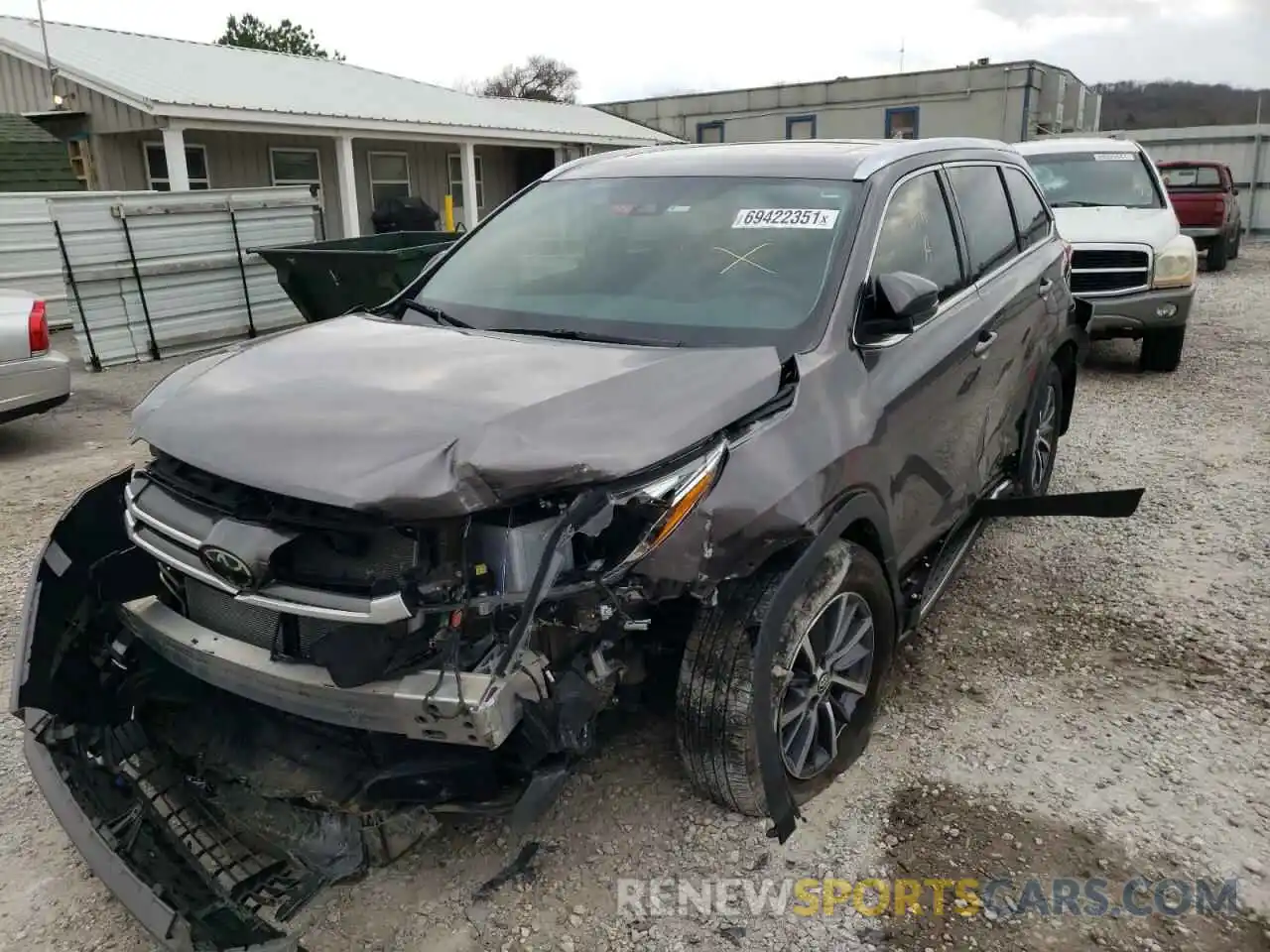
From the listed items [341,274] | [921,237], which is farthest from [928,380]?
[341,274]

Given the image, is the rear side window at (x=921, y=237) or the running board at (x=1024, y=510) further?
the running board at (x=1024, y=510)

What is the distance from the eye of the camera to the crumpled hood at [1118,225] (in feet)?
27.8

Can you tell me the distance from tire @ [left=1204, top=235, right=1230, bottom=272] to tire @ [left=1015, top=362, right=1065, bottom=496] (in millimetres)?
14299

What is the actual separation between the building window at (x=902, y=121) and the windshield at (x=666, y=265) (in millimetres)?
26177

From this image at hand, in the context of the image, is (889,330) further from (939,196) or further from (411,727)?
(411,727)

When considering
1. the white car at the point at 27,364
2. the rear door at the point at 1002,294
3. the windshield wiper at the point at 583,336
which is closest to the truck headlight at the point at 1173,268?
the rear door at the point at 1002,294

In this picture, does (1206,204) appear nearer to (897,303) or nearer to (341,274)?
(341,274)

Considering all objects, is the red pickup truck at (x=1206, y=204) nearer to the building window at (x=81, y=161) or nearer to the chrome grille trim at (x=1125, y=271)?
the chrome grille trim at (x=1125, y=271)

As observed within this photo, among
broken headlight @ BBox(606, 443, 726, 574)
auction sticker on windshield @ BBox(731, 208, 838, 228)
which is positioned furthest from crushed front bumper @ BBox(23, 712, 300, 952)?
auction sticker on windshield @ BBox(731, 208, 838, 228)

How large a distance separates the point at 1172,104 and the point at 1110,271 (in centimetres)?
3102

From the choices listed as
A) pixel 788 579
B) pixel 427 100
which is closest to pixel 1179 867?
pixel 788 579

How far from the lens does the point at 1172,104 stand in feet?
110

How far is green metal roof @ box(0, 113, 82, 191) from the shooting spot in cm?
1416

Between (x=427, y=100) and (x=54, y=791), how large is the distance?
1871 cm
